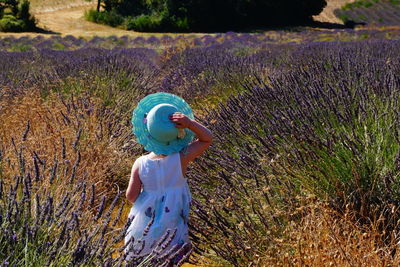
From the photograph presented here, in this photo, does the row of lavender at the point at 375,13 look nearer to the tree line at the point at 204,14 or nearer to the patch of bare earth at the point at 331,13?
the patch of bare earth at the point at 331,13

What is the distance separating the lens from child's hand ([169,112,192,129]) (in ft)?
7.59

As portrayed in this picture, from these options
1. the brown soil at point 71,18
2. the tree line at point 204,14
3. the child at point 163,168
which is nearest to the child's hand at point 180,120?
the child at point 163,168

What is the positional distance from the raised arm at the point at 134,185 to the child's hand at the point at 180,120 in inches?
11.0

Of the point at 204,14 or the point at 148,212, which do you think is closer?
the point at 148,212

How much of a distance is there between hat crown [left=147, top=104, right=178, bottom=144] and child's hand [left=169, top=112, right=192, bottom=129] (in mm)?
17

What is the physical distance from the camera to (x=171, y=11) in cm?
3591

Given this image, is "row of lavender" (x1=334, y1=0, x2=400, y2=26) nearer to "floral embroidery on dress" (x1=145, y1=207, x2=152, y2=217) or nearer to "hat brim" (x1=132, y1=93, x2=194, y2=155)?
"hat brim" (x1=132, y1=93, x2=194, y2=155)

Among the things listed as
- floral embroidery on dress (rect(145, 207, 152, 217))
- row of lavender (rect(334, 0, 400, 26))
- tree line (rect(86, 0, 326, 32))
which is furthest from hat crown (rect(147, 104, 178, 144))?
row of lavender (rect(334, 0, 400, 26))

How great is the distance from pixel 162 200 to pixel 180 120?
1.29 feet

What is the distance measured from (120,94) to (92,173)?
2.53 m

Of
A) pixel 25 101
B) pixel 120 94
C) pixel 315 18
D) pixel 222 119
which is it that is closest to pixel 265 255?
pixel 222 119

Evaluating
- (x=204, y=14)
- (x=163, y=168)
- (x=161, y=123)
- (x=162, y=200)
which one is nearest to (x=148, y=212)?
(x=162, y=200)

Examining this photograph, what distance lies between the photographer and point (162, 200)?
242 cm

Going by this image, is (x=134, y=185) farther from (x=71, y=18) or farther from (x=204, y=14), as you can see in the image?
(x=71, y=18)
